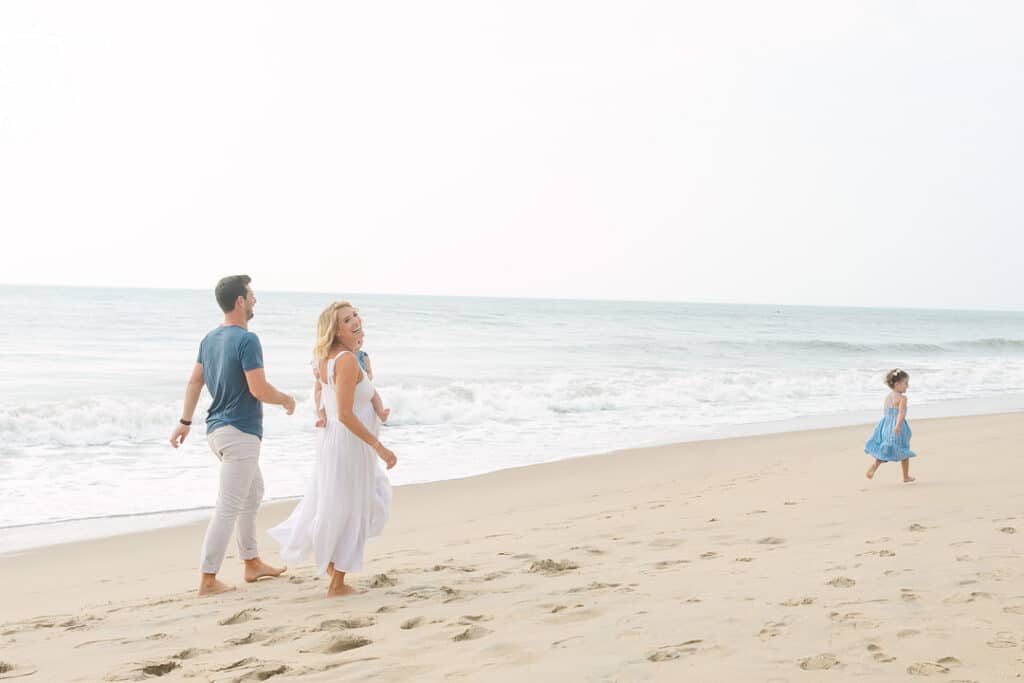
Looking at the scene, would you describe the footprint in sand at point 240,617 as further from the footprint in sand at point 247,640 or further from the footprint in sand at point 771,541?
the footprint in sand at point 771,541

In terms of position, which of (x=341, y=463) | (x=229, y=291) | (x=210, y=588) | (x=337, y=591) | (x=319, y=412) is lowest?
(x=210, y=588)

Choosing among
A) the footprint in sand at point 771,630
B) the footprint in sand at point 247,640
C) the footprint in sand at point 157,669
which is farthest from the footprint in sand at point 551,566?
the footprint in sand at point 157,669

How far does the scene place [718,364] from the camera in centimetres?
3022

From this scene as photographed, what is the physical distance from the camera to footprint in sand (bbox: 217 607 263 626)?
418 centimetres

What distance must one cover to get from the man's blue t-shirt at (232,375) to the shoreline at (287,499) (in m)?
2.82

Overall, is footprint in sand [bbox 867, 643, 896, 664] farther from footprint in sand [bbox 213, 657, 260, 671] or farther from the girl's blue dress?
the girl's blue dress

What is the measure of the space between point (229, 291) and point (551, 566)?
2.46 metres

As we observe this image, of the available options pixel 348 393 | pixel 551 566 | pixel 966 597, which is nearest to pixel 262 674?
pixel 348 393

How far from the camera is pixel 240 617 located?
4246 mm

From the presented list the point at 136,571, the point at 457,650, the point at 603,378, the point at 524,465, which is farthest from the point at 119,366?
the point at 457,650

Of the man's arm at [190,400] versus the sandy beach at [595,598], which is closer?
the sandy beach at [595,598]

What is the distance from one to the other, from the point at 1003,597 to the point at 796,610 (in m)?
0.97

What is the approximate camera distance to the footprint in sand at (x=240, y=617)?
165 inches

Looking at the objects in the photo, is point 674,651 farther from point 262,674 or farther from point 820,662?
point 262,674
